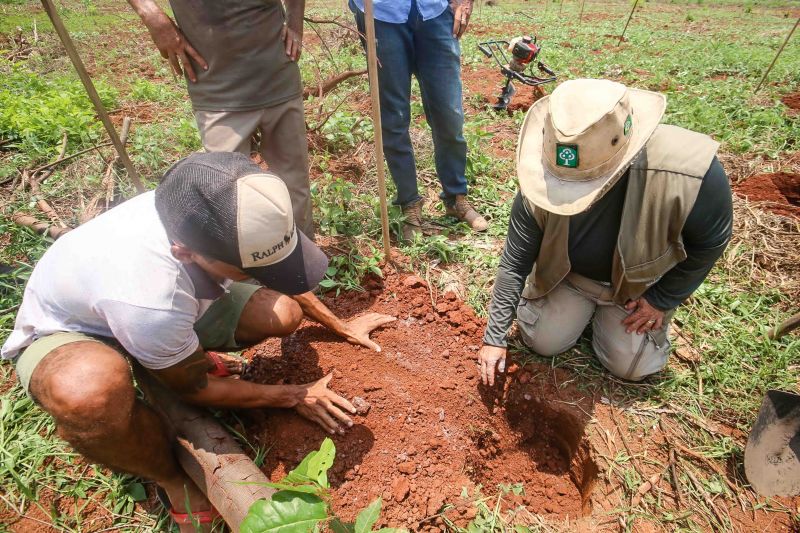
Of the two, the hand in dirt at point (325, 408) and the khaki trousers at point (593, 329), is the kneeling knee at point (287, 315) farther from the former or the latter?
the khaki trousers at point (593, 329)

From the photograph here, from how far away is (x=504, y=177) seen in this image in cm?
357

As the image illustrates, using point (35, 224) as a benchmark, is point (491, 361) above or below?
below

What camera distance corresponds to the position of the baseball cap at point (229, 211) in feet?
3.72

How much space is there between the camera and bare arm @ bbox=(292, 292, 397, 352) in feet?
6.90

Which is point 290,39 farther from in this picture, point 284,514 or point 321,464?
point 284,514

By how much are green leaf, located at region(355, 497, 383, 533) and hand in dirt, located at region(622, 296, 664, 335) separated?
1481 mm

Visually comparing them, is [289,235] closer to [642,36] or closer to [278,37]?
[278,37]

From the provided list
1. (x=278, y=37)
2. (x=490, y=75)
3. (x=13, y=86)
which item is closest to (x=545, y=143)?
(x=278, y=37)

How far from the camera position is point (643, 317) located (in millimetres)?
1945

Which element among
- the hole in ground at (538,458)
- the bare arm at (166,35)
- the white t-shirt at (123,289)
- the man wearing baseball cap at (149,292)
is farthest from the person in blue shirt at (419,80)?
the white t-shirt at (123,289)

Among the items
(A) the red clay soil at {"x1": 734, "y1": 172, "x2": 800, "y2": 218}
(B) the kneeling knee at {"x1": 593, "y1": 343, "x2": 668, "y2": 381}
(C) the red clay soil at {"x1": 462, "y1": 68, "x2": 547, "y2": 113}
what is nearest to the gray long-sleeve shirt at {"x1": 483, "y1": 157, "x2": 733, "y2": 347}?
(B) the kneeling knee at {"x1": 593, "y1": 343, "x2": 668, "y2": 381}

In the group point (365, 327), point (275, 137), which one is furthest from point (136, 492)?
point (275, 137)

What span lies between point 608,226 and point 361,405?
1299 mm

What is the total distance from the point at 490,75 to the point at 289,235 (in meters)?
6.10
